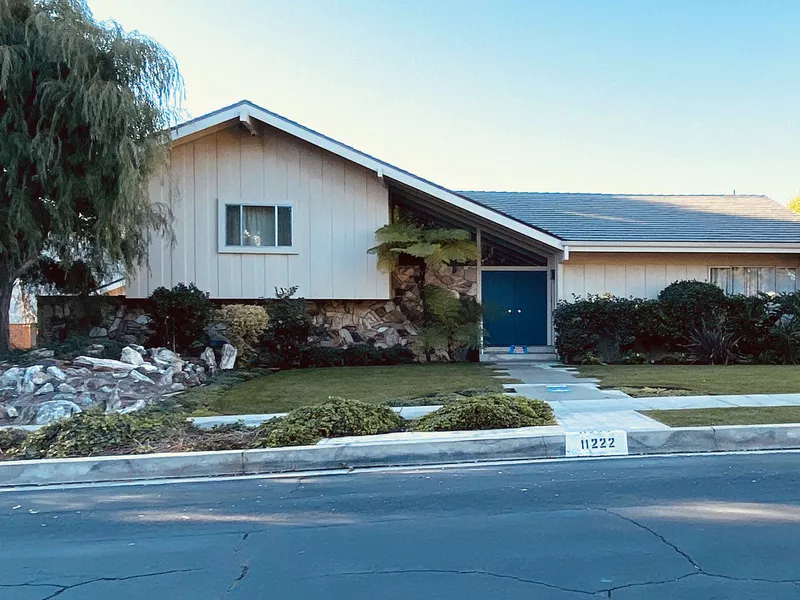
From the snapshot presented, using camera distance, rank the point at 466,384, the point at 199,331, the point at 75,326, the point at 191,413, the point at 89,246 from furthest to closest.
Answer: the point at 75,326 < the point at 199,331 < the point at 89,246 < the point at 466,384 < the point at 191,413

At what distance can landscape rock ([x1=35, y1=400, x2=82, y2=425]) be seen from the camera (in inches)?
366

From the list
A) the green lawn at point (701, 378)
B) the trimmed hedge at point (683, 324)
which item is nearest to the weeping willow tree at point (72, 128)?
the green lawn at point (701, 378)

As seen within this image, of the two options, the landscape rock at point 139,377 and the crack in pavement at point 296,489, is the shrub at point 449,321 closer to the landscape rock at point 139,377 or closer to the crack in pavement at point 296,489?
the landscape rock at point 139,377

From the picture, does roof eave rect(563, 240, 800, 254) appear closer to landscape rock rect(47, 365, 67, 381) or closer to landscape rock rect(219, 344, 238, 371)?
landscape rock rect(219, 344, 238, 371)

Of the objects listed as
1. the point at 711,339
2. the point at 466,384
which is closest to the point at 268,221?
the point at 466,384

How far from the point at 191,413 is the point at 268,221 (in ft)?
25.7

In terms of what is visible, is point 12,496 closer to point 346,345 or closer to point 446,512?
point 446,512

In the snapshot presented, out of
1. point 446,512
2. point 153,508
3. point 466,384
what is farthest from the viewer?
point 466,384

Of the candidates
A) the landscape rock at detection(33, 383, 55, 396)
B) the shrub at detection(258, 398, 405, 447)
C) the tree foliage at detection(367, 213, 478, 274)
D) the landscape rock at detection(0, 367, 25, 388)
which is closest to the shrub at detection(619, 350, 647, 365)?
the tree foliage at detection(367, 213, 478, 274)

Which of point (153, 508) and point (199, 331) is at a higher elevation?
point (199, 331)

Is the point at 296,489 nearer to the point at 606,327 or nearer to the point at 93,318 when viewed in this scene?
the point at 606,327

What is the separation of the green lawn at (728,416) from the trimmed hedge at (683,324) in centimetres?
670

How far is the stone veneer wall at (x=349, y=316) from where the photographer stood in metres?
16.1

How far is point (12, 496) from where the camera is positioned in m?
6.12
